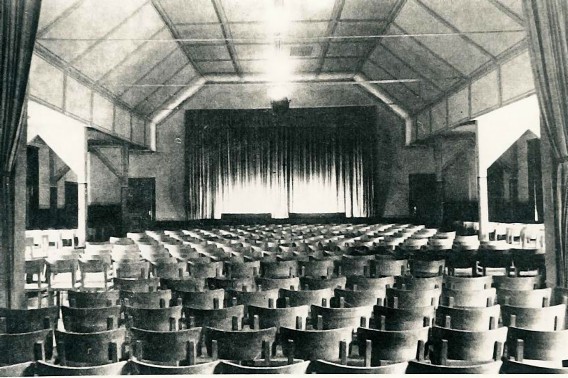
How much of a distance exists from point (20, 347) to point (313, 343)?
1.88 meters

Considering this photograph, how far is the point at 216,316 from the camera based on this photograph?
4.31 metres

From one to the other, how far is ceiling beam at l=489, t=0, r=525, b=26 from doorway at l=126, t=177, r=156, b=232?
14671 mm

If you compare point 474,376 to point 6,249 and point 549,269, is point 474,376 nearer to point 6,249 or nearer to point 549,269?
point 549,269

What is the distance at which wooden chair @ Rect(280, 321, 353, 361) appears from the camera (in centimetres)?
357

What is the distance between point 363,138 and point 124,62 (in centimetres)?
1058

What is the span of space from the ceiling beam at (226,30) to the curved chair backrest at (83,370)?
8.82m

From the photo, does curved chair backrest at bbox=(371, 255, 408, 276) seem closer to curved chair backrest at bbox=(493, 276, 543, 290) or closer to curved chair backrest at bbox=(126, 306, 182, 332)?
curved chair backrest at bbox=(493, 276, 543, 290)

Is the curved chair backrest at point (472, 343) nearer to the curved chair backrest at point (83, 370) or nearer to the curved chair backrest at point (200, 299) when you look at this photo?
the curved chair backrest at point (83, 370)

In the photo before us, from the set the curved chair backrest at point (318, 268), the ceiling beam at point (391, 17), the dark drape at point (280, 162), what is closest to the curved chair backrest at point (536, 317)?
the curved chair backrest at point (318, 268)

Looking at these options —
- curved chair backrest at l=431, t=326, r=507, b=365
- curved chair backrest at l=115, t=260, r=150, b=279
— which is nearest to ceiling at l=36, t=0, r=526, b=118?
curved chair backrest at l=115, t=260, r=150, b=279

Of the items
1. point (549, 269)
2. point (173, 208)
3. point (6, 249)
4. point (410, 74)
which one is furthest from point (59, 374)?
point (173, 208)

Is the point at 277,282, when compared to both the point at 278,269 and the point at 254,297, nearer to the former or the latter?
the point at 254,297

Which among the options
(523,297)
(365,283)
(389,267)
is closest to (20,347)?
(365,283)

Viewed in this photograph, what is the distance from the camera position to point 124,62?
13.5 meters
